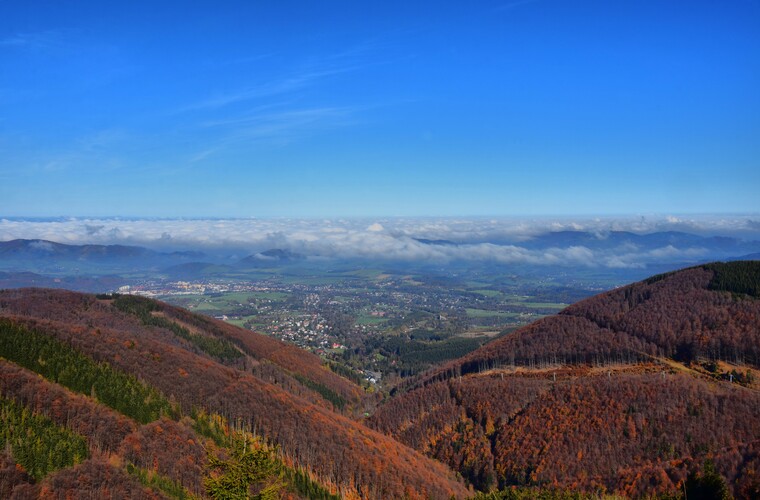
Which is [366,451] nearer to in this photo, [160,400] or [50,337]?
[160,400]

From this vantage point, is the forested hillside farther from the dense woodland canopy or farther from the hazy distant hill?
the hazy distant hill

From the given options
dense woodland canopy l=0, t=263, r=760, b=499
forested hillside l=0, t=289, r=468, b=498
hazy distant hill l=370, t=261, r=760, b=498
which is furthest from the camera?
hazy distant hill l=370, t=261, r=760, b=498

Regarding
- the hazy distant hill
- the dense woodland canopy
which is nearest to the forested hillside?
the dense woodland canopy

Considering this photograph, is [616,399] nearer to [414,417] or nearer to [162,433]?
[414,417]

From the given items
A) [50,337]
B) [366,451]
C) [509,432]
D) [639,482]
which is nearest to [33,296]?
[50,337]

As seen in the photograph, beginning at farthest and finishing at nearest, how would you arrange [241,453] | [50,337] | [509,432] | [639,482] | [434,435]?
1. [434,435]
2. [509,432]
3. [50,337]
4. [639,482]
5. [241,453]

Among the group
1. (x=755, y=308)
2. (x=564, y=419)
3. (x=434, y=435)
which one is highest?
(x=755, y=308)
